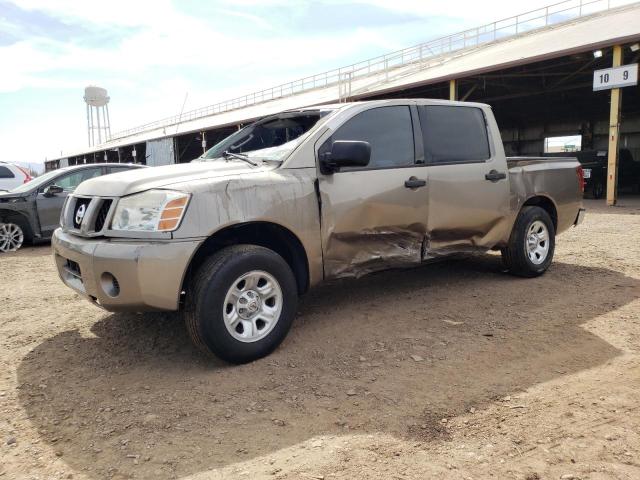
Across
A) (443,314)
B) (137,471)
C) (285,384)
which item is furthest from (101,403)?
(443,314)

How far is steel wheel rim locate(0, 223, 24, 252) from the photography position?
840 centimetres

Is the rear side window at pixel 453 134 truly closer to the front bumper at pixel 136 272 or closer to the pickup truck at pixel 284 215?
the pickup truck at pixel 284 215

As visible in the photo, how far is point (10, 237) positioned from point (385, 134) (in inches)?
282

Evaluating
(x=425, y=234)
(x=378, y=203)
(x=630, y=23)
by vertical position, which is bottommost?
(x=425, y=234)

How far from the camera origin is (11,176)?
1291 centimetres

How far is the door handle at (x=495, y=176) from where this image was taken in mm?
4887

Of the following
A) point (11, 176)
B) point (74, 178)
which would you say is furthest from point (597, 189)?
point (11, 176)

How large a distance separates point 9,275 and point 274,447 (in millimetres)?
5532

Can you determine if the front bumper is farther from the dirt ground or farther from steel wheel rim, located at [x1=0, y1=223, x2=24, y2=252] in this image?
steel wheel rim, located at [x1=0, y1=223, x2=24, y2=252]

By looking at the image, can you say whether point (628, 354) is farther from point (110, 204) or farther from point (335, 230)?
point (110, 204)

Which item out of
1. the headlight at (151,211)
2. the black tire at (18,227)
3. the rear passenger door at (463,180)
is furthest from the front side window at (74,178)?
the rear passenger door at (463,180)

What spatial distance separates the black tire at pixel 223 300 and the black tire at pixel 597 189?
16.0m

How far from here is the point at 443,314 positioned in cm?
439

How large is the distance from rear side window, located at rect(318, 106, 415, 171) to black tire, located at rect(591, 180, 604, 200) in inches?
572
